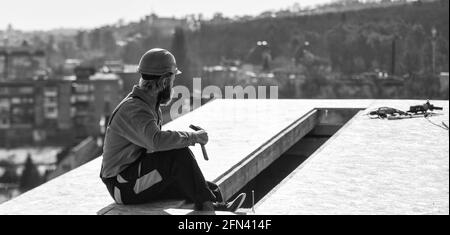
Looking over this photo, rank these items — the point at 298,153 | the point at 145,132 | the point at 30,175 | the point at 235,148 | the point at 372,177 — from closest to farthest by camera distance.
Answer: the point at 145,132
the point at 372,177
the point at 235,148
the point at 298,153
the point at 30,175

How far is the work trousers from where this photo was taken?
5074mm

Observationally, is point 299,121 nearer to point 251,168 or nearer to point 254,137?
point 254,137

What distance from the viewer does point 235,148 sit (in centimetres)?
823

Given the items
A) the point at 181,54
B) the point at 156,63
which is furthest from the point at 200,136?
the point at 181,54

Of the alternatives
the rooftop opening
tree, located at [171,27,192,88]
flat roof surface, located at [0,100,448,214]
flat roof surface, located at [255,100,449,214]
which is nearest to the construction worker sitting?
flat roof surface, located at [0,100,448,214]

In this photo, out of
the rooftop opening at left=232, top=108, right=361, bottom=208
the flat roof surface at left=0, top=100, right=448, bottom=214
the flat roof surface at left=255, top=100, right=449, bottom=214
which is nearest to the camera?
the flat roof surface at left=255, top=100, right=449, bottom=214

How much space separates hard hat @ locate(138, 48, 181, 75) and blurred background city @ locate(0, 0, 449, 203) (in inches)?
2565

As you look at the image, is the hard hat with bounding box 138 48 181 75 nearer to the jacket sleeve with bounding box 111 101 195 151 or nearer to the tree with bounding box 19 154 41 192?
the jacket sleeve with bounding box 111 101 195 151

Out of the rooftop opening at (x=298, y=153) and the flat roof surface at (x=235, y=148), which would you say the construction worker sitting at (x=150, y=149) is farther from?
the rooftop opening at (x=298, y=153)

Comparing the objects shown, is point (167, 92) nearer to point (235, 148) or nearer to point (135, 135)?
point (135, 135)

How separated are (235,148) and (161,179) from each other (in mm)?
3107

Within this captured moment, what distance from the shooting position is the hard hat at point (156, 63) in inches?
201

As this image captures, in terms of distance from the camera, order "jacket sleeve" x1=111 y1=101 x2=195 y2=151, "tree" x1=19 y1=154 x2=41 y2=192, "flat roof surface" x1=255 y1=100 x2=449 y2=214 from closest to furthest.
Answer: "jacket sleeve" x1=111 y1=101 x2=195 y2=151 → "flat roof surface" x1=255 y1=100 x2=449 y2=214 → "tree" x1=19 y1=154 x2=41 y2=192

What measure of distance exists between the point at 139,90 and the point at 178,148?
51cm
